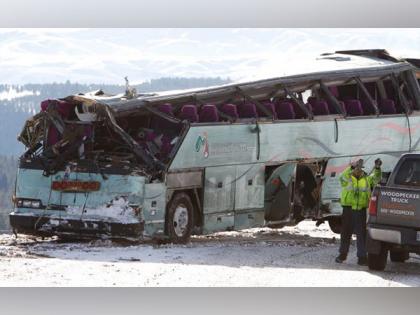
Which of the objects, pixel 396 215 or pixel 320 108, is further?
pixel 320 108

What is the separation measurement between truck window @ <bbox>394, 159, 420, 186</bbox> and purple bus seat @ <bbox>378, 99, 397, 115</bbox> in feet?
23.4

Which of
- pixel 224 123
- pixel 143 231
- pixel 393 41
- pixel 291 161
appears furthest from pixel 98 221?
pixel 393 41

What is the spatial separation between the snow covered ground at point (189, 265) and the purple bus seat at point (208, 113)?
6.50 feet

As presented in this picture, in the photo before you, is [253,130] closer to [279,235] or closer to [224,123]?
[224,123]

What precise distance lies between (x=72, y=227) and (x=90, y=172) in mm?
873

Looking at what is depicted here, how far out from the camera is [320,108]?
69.3 ft

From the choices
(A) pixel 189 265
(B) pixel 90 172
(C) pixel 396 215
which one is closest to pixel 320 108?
(B) pixel 90 172

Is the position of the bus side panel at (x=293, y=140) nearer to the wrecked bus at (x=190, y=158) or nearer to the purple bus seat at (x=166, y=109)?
the wrecked bus at (x=190, y=158)

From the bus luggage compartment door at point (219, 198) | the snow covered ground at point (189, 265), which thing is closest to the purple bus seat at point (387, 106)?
the snow covered ground at point (189, 265)

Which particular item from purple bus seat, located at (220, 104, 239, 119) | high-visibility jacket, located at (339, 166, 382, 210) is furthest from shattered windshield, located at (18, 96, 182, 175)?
high-visibility jacket, located at (339, 166, 382, 210)

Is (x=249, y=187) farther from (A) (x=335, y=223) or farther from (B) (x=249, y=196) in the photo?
(A) (x=335, y=223)

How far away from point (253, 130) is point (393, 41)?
19.4ft

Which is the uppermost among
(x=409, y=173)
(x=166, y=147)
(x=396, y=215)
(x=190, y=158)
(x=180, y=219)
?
(x=166, y=147)

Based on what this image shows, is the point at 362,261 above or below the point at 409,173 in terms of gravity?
below
